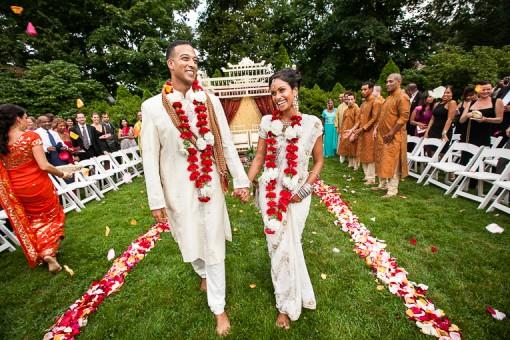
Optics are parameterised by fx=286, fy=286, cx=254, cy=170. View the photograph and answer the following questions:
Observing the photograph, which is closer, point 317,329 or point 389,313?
point 317,329

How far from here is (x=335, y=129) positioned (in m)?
11.4

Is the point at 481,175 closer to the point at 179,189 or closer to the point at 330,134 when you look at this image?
the point at 179,189

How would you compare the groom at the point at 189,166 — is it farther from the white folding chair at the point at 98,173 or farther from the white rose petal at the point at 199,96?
the white folding chair at the point at 98,173

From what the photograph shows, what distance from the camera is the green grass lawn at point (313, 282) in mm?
2664

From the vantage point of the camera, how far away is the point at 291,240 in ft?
8.16

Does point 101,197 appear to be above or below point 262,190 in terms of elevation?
below

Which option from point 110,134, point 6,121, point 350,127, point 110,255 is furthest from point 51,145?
point 350,127

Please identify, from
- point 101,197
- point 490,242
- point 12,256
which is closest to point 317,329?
point 490,242

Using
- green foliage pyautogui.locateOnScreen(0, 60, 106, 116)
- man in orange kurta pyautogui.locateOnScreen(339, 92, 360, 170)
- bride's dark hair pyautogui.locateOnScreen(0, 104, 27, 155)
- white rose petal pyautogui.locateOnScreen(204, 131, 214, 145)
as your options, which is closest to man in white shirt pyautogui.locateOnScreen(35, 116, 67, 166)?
bride's dark hair pyautogui.locateOnScreen(0, 104, 27, 155)

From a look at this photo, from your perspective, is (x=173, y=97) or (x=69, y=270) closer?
(x=173, y=97)

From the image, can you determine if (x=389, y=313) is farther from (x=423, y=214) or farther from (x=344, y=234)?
(x=423, y=214)

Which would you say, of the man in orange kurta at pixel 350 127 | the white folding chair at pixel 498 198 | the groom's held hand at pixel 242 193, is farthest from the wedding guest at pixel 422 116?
the groom's held hand at pixel 242 193

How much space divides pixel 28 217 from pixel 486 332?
18.0ft

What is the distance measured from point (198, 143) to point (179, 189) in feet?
1.44
